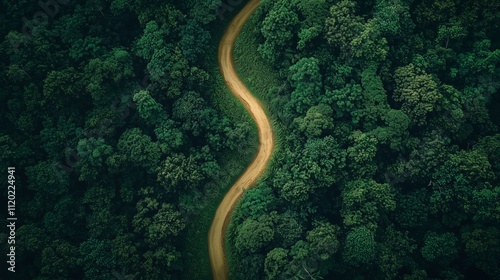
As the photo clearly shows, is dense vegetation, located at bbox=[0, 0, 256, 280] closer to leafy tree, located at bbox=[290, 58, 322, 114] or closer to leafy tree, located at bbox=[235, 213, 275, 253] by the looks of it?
leafy tree, located at bbox=[235, 213, 275, 253]

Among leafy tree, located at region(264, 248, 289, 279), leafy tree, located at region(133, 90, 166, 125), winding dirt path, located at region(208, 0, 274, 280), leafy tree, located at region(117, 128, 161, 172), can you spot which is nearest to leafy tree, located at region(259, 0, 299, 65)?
winding dirt path, located at region(208, 0, 274, 280)

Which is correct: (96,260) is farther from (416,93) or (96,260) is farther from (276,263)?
(416,93)

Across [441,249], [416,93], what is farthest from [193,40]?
[441,249]

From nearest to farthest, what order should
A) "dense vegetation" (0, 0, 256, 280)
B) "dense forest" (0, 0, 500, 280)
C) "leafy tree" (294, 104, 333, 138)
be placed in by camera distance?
"dense forest" (0, 0, 500, 280)
"dense vegetation" (0, 0, 256, 280)
"leafy tree" (294, 104, 333, 138)

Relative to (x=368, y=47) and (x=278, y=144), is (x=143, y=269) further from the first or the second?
(x=368, y=47)

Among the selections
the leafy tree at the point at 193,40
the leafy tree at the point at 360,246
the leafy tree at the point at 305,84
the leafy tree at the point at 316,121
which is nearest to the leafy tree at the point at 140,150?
the leafy tree at the point at 193,40

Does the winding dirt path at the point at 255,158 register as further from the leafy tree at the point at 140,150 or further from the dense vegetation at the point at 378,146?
the leafy tree at the point at 140,150
